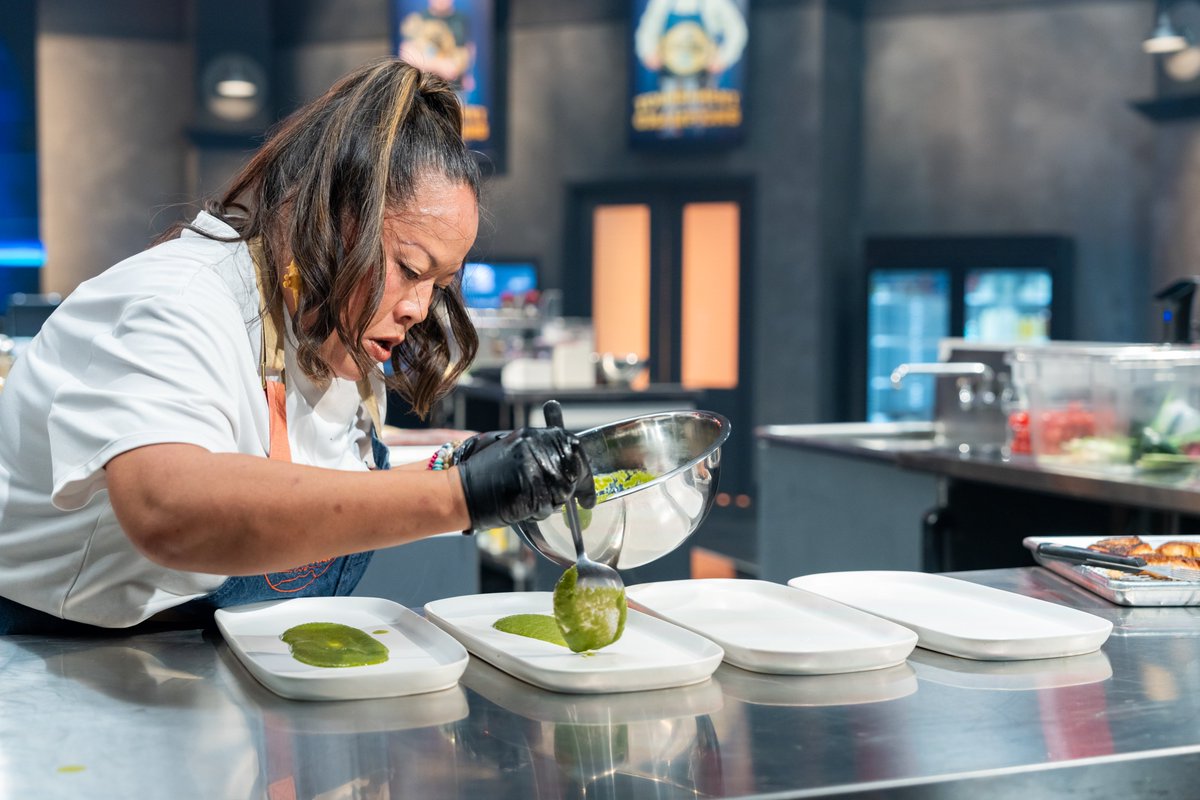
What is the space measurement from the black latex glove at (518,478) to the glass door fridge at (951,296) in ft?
22.2

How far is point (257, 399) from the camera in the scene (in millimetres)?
1392

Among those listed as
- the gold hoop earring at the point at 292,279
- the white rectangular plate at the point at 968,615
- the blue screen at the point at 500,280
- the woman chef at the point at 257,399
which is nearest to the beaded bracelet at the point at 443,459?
the woman chef at the point at 257,399

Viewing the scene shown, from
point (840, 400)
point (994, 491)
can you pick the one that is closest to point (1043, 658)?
point (994, 491)

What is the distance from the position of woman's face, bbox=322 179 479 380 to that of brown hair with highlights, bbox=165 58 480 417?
0.01 meters

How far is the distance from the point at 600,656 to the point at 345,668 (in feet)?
0.82

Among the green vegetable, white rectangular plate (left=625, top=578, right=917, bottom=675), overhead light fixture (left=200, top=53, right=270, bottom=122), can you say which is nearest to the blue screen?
overhead light fixture (left=200, top=53, right=270, bottom=122)

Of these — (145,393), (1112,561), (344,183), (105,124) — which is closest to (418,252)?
(344,183)

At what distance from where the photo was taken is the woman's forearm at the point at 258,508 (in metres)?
1.12

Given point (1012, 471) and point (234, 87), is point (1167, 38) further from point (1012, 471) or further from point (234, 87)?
point (234, 87)

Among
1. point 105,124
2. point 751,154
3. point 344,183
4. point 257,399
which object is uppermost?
point 105,124

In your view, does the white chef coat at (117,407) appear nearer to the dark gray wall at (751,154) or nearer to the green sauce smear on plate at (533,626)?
the green sauce smear on plate at (533,626)

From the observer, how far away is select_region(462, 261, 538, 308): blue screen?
9141 millimetres

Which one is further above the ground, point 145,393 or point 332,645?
point 145,393

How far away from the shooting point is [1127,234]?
7.64 meters
